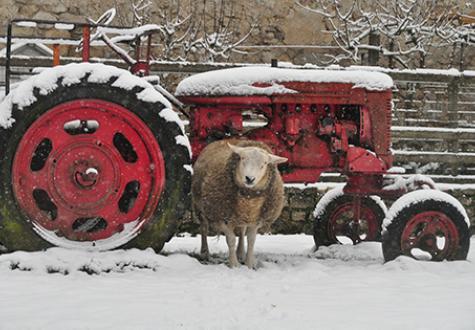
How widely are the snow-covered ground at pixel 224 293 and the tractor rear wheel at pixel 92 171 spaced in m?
0.21

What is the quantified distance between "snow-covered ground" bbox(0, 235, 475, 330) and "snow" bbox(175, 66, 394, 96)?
4.29 ft

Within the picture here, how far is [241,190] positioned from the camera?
511 centimetres

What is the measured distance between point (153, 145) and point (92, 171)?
453 mm

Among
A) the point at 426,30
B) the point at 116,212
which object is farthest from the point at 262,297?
the point at 426,30

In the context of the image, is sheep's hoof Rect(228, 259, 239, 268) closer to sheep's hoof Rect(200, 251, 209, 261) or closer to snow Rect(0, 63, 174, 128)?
sheep's hoof Rect(200, 251, 209, 261)

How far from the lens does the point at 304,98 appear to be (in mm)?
5590

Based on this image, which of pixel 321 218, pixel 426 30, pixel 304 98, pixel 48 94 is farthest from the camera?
pixel 426 30

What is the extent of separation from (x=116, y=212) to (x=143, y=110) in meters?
0.73

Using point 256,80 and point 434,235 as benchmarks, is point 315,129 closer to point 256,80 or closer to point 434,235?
point 256,80

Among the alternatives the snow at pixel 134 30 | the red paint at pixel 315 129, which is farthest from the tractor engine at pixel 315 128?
the snow at pixel 134 30

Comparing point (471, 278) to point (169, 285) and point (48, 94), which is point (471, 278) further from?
point (48, 94)

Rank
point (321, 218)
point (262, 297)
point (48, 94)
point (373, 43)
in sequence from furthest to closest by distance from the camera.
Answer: point (373, 43) < point (321, 218) < point (48, 94) < point (262, 297)

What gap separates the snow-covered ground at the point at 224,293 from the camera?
352cm

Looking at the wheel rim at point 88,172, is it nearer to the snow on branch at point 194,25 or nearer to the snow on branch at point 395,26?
the snow on branch at point 194,25
